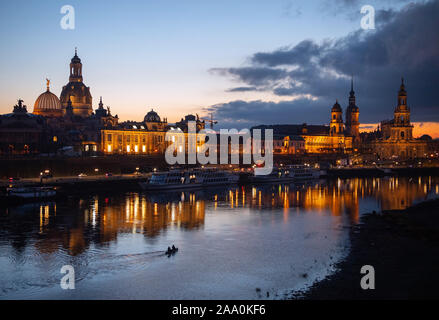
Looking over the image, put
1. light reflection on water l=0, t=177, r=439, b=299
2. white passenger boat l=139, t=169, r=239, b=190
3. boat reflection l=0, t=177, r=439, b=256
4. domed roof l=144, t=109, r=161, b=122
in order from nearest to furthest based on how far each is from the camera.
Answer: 1. light reflection on water l=0, t=177, r=439, b=299
2. boat reflection l=0, t=177, r=439, b=256
3. white passenger boat l=139, t=169, r=239, b=190
4. domed roof l=144, t=109, r=161, b=122

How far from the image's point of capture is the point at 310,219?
164 feet

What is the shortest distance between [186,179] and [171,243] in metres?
45.2

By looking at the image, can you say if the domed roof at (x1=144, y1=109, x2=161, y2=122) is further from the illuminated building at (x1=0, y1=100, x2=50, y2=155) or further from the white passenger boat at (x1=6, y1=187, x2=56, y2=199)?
the white passenger boat at (x1=6, y1=187, x2=56, y2=199)

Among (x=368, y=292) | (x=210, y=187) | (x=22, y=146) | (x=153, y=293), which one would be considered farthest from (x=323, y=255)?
(x=22, y=146)

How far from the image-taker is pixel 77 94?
156 m

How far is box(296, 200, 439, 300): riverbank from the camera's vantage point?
2348cm

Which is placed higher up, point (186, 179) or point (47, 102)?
point (47, 102)

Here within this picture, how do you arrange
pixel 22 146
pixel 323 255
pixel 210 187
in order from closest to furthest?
pixel 323 255
pixel 210 187
pixel 22 146

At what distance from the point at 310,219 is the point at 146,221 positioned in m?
17.2

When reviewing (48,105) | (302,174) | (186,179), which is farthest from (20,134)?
(302,174)

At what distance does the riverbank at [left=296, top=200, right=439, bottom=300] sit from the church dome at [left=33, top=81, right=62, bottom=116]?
124 meters

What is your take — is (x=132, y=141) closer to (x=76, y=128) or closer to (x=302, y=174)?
(x=76, y=128)

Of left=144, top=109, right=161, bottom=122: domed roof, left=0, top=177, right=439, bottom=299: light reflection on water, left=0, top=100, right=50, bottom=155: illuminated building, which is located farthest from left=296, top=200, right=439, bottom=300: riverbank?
left=144, top=109, right=161, bottom=122: domed roof

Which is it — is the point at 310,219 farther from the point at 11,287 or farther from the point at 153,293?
the point at 11,287
